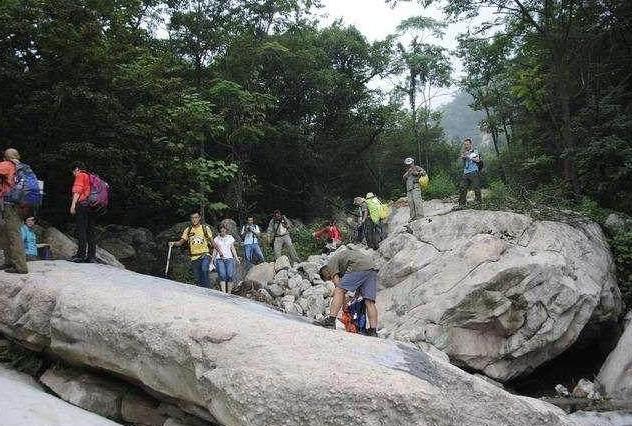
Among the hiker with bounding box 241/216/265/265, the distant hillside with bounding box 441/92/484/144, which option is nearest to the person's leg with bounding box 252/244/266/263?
the hiker with bounding box 241/216/265/265

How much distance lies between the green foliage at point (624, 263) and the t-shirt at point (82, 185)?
12019 mm

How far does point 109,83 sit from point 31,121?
6.78 ft

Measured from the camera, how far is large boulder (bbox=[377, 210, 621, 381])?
386 inches

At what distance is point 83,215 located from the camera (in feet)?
28.2

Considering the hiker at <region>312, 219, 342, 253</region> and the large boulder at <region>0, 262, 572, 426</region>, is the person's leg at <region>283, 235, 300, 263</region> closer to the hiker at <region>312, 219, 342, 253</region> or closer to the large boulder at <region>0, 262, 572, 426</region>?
the hiker at <region>312, 219, 342, 253</region>

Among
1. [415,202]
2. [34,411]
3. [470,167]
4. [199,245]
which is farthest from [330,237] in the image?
[34,411]

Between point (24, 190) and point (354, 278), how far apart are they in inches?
193

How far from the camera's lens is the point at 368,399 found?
4078 mm

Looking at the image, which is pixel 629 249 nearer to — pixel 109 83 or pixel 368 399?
pixel 368 399

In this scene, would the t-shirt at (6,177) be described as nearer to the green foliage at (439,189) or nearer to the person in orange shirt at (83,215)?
the person in orange shirt at (83,215)

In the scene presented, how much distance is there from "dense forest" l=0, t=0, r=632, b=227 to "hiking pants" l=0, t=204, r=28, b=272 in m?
5.07

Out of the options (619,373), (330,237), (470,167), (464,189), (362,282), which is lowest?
(619,373)

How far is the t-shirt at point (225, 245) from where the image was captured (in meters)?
11.2

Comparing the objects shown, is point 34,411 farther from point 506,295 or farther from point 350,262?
point 506,295
